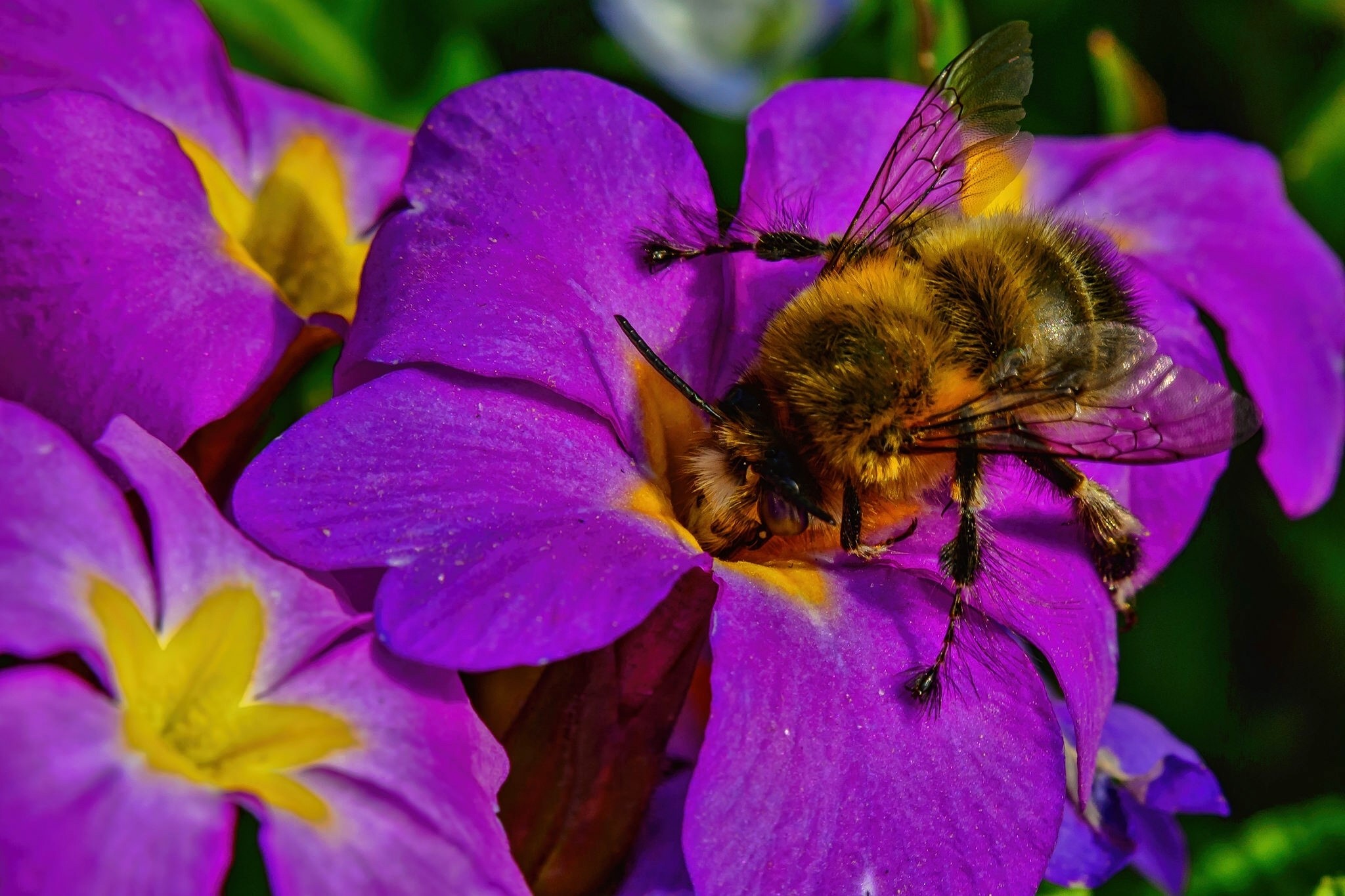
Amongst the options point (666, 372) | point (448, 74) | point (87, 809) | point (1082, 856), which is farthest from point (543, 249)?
point (448, 74)

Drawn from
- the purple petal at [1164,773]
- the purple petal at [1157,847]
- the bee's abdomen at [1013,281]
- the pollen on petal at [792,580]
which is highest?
the bee's abdomen at [1013,281]

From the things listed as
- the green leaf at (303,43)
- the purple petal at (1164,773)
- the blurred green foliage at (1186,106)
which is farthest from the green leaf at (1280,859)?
the green leaf at (303,43)

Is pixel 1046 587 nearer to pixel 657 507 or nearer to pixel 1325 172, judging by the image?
pixel 657 507

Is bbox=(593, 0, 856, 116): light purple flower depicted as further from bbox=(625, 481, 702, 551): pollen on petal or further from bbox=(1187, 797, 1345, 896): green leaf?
bbox=(1187, 797, 1345, 896): green leaf

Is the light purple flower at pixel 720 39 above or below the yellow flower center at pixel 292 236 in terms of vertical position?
below

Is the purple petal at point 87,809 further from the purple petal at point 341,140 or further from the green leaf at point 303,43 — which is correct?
the green leaf at point 303,43

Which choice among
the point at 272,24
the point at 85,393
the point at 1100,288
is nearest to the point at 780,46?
the point at 272,24

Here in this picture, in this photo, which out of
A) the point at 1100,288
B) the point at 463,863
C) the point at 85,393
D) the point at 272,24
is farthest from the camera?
the point at 272,24

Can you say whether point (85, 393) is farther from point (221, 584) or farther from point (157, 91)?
point (157, 91)
